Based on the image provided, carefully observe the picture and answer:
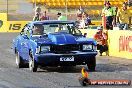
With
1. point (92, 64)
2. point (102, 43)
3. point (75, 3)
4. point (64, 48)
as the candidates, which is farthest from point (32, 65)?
point (75, 3)

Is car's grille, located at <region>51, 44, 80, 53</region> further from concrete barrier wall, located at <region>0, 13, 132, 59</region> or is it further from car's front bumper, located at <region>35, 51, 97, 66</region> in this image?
concrete barrier wall, located at <region>0, 13, 132, 59</region>

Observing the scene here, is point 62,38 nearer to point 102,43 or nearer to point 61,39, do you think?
point 61,39

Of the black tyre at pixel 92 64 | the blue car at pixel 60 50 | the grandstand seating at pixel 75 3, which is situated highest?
the grandstand seating at pixel 75 3

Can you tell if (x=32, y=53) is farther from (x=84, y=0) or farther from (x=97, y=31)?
(x=84, y=0)

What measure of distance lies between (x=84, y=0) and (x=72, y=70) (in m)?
30.3

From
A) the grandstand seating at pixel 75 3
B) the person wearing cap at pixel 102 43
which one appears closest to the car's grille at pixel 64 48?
the person wearing cap at pixel 102 43

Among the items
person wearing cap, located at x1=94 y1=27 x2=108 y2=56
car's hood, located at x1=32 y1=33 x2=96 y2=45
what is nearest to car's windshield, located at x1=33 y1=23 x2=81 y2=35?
car's hood, located at x1=32 y1=33 x2=96 y2=45

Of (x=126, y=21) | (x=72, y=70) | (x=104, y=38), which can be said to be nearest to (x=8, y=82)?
(x=72, y=70)

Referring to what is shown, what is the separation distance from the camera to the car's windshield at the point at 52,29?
14.8 meters

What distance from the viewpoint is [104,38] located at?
2022 cm

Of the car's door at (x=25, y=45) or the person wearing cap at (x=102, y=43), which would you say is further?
the person wearing cap at (x=102, y=43)

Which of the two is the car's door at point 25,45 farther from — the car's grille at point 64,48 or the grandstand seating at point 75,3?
the grandstand seating at point 75,3

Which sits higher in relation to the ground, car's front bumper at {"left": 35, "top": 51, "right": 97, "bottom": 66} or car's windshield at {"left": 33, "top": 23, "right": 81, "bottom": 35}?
car's windshield at {"left": 33, "top": 23, "right": 81, "bottom": 35}

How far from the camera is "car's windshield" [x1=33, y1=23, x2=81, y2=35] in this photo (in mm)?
14789
